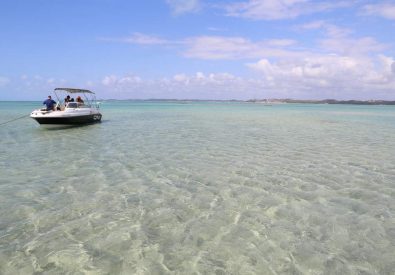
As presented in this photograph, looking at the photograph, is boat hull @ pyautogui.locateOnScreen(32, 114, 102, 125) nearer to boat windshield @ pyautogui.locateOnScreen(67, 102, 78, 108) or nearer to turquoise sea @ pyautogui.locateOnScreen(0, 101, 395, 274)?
boat windshield @ pyautogui.locateOnScreen(67, 102, 78, 108)

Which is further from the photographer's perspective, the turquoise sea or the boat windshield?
the boat windshield

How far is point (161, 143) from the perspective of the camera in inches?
666

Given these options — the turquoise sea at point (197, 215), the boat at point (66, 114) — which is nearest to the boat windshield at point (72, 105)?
the boat at point (66, 114)

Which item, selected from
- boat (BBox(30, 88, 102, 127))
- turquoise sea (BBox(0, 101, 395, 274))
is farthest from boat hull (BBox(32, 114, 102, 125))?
turquoise sea (BBox(0, 101, 395, 274))

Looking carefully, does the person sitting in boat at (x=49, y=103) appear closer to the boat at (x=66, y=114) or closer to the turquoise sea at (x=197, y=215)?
the boat at (x=66, y=114)

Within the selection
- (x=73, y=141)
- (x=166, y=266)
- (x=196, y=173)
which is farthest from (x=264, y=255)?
(x=73, y=141)

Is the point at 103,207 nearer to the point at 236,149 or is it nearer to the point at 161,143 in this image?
the point at 236,149

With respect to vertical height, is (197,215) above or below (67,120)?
below

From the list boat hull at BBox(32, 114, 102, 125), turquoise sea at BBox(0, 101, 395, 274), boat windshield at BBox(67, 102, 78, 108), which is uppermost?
boat windshield at BBox(67, 102, 78, 108)

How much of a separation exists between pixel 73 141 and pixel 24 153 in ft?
13.2

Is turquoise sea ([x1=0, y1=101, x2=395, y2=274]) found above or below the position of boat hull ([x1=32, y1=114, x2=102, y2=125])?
below

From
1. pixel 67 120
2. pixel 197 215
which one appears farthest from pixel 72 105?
pixel 197 215

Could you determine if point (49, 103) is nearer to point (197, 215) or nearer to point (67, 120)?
point (67, 120)

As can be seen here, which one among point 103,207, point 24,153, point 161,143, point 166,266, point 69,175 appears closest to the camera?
point 166,266
